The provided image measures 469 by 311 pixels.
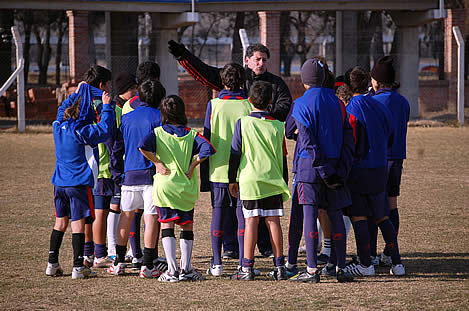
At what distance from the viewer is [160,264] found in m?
6.48

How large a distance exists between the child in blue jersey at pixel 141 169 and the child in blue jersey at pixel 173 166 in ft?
0.57

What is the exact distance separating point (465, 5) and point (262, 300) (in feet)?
86.2

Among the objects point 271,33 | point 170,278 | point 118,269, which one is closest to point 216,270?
point 170,278

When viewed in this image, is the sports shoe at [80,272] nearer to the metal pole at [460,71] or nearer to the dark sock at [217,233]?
the dark sock at [217,233]

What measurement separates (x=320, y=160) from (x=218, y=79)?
5.13 ft

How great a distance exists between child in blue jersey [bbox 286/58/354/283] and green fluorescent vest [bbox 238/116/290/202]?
173mm

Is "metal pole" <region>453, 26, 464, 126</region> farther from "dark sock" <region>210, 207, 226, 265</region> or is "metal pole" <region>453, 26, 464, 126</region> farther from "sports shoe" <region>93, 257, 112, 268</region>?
"sports shoe" <region>93, 257, 112, 268</region>

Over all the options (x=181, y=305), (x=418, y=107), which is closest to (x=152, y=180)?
(x=181, y=305)

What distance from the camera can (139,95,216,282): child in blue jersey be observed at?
5875 mm

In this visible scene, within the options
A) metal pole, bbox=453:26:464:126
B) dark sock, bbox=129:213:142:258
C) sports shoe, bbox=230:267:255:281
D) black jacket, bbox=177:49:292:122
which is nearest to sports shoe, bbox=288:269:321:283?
sports shoe, bbox=230:267:255:281

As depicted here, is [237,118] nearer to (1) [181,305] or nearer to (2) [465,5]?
(1) [181,305]

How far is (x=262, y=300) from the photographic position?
5.36 metres

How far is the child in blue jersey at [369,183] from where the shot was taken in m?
6.07

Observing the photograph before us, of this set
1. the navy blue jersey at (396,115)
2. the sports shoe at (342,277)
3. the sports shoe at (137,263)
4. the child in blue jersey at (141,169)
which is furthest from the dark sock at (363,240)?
the sports shoe at (137,263)
